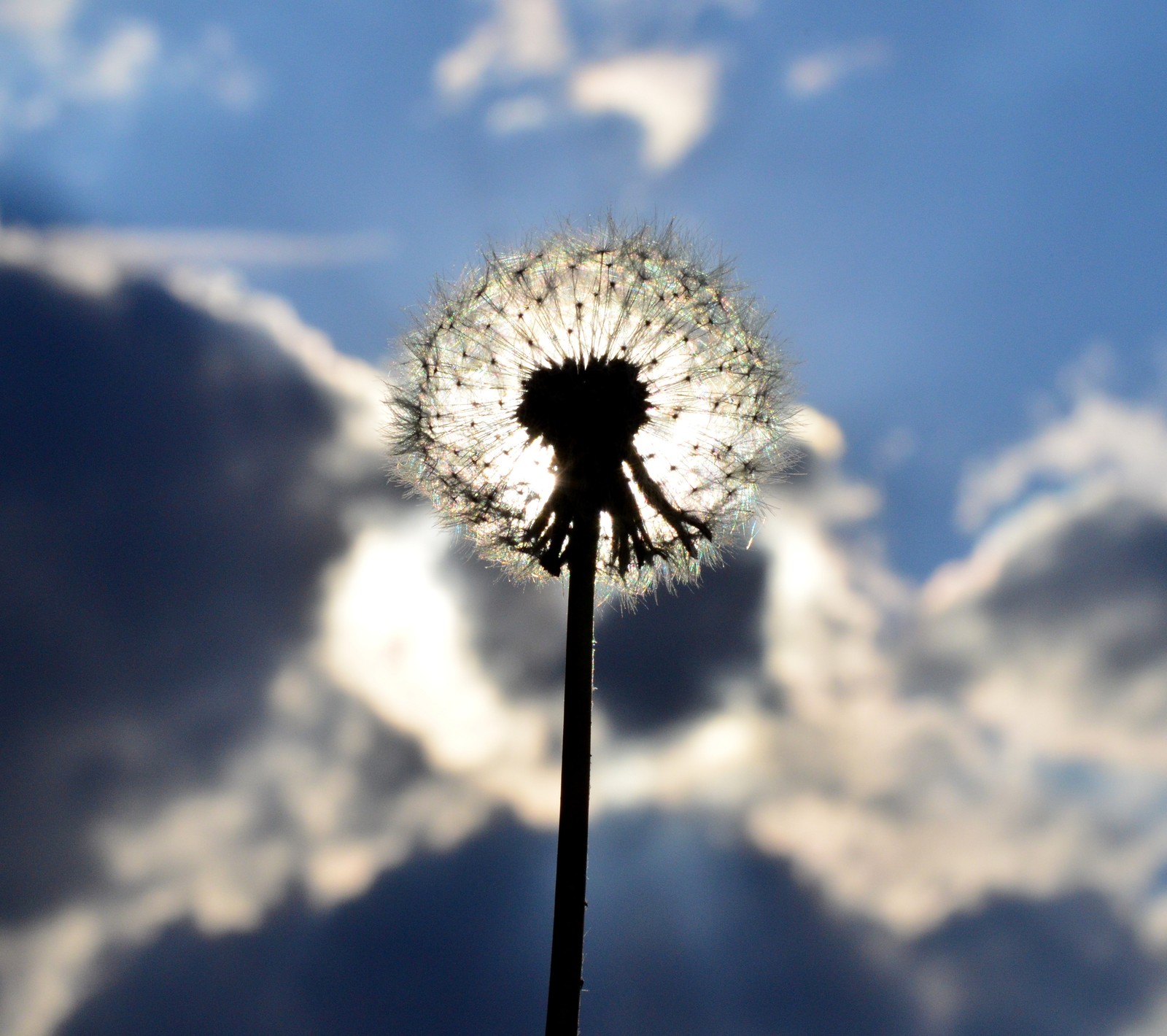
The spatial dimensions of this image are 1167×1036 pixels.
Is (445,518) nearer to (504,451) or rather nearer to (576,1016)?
(504,451)

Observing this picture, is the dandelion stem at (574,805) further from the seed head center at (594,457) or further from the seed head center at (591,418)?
the seed head center at (591,418)

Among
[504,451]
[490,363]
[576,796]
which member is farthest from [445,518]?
[576,796]

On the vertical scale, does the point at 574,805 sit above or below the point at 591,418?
below

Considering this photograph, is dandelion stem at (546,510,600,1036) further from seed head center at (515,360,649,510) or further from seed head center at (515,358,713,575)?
seed head center at (515,360,649,510)

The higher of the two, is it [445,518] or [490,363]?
[490,363]

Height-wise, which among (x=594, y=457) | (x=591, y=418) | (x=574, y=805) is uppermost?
(x=591, y=418)

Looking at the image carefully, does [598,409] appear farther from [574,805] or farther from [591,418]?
[574,805]

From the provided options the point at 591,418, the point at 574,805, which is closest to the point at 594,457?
the point at 591,418
